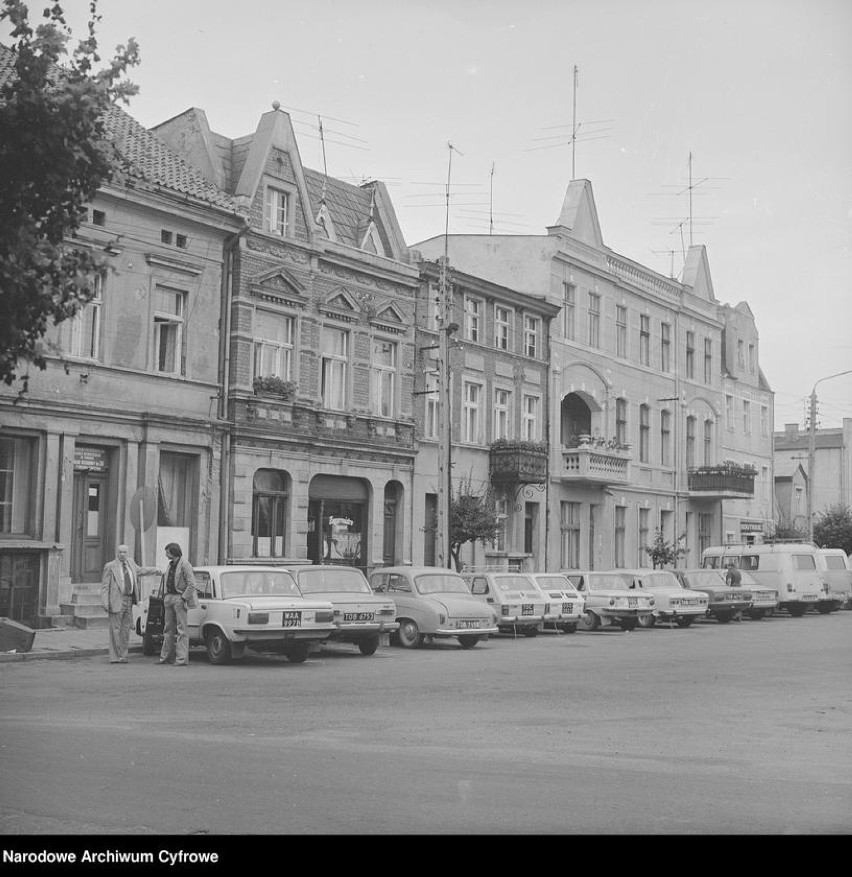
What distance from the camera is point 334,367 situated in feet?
110

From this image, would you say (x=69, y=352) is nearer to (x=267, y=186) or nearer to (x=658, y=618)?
(x=267, y=186)

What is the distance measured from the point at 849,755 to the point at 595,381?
118 ft

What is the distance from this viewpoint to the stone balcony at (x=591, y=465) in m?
42.8

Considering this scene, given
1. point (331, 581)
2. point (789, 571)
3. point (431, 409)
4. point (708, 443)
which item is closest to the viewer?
point (331, 581)

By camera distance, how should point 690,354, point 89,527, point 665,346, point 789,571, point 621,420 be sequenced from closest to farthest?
point 89,527 < point 789,571 < point 621,420 < point 665,346 < point 690,354

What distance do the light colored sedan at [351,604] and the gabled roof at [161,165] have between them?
10.3 m

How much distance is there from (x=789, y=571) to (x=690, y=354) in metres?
16.2

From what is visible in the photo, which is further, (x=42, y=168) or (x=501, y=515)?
(x=501, y=515)

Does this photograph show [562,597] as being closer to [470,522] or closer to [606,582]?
[606,582]

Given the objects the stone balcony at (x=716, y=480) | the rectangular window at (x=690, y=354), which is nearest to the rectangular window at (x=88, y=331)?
the stone balcony at (x=716, y=480)

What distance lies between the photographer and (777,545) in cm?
4125

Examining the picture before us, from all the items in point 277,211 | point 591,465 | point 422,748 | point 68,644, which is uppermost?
point 277,211

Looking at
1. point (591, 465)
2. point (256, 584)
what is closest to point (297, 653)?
point (256, 584)
